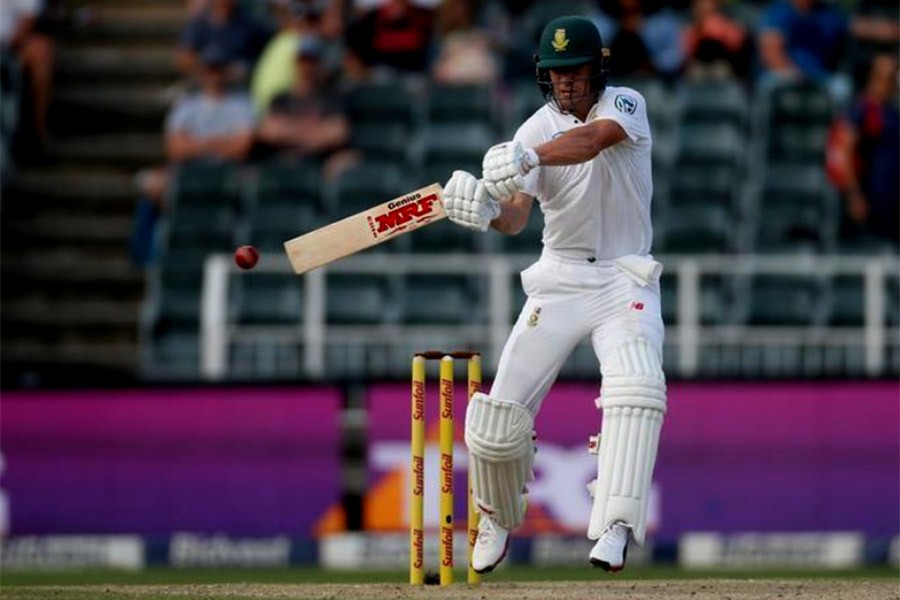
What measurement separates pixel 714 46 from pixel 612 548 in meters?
7.21

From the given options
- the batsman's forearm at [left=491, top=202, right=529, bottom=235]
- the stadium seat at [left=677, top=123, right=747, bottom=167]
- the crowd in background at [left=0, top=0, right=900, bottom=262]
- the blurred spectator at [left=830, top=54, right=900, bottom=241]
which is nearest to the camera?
the batsman's forearm at [left=491, top=202, right=529, bottom=235]

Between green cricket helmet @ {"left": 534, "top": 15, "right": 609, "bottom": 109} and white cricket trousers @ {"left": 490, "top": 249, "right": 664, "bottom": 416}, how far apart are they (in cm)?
65

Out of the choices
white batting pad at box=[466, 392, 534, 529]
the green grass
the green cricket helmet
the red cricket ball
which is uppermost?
the green cricket helmet

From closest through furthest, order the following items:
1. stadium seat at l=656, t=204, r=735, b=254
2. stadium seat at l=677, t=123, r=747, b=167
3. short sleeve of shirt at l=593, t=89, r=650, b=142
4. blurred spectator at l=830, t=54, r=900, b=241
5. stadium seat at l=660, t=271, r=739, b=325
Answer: short sleeve of shirt at l=593, t=89, r=650, b=142 → stadium seat at l=660, t=271, r=739, b=325 → stadium seat at l=656, t=204, r=735, b=254 → blurred spectator at l=830, t=54, r=900, b=241 → stadium seat at l=677, t=123, r=747, b=167

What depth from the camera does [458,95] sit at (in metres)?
14.9

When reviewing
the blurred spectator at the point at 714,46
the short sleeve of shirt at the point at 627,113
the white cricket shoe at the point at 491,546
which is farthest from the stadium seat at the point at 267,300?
the short sleeve of shirt at the point at 627,113

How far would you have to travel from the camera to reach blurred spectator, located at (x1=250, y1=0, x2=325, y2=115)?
49.7ft

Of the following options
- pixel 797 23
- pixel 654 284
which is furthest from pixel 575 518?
pixel 654 284

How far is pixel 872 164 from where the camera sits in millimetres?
14508

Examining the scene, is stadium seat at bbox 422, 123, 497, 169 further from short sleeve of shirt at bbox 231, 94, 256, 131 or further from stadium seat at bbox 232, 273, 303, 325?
stadium seat at bbox 232, 273, 303, 325

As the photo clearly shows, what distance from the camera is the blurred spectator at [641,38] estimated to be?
1499cm

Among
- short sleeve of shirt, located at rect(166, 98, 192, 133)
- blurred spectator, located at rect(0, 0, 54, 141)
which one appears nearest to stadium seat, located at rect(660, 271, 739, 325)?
short sleeve of shirt, located at rect(166, 98, 192, 133)

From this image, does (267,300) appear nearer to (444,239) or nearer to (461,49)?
(444,239)

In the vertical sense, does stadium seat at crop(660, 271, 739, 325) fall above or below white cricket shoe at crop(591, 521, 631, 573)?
above
